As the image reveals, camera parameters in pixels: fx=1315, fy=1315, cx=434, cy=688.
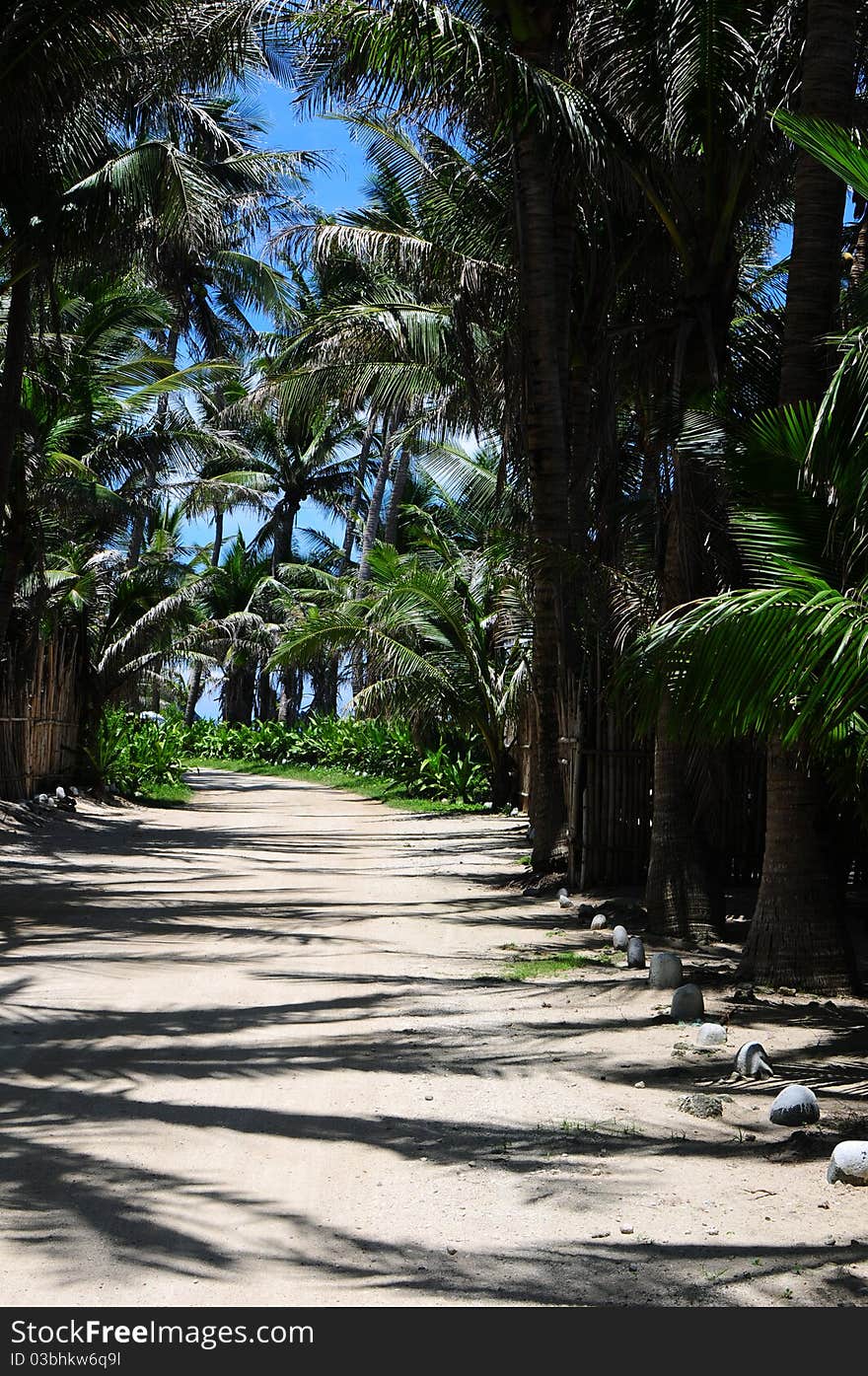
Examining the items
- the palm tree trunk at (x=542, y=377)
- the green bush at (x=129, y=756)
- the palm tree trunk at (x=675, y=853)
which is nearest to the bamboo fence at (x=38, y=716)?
the green bush at (x=129, y=756)

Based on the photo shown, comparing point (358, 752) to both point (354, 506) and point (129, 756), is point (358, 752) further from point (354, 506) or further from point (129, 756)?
point (354, 506)

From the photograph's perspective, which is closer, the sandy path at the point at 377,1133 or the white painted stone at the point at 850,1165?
the sandy path at the point at 377,1133

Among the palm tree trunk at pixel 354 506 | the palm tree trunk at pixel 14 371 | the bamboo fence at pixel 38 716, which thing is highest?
the palm tree trunk at pixel 354 506

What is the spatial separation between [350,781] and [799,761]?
25234mm

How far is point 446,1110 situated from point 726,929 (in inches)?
187

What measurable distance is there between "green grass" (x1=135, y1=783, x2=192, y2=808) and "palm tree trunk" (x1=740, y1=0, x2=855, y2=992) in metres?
17.7

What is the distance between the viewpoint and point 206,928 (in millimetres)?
9805

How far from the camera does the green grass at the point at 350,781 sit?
78.3ft

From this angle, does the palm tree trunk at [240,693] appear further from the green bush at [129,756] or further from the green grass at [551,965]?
the green grass at [551,965]

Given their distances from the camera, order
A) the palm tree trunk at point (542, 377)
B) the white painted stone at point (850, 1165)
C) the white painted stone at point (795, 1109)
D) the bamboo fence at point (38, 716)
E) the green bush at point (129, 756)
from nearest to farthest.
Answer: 1. the white painted stone at point (850, 1165)
2. the white painted stone at point (795, 1109)
3. the palm tree trunk at point (542, 377)
4. the bamboo fence at point (38, 716)
5. the green bush at point (129, 756)

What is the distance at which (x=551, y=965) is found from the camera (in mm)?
8375

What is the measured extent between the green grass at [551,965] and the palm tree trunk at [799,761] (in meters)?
1.20

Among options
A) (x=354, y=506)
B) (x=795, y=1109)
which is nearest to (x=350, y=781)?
(x=354, y=506)

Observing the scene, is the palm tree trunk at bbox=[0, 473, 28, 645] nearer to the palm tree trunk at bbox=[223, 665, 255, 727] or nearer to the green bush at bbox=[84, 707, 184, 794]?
the green bush at bbox=[84, 707, 184, 794]
